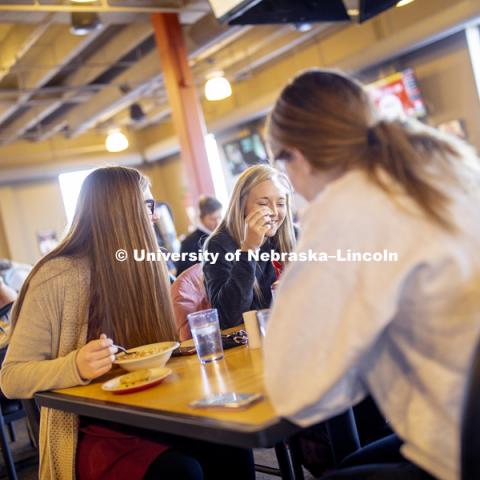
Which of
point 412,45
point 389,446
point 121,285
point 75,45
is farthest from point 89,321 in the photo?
point 412,45

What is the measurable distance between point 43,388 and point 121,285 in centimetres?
33

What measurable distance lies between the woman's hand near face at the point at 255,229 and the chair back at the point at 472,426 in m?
1.39

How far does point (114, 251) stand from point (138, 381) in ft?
1.29

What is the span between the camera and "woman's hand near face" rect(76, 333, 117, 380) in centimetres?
147

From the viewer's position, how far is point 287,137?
1058 millimetres

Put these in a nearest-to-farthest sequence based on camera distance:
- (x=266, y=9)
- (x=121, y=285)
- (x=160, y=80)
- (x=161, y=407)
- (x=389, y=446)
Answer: (x=161, y=407), (x=389, y=446), (x=121, y=285), (x=266, y=9), (x=160, y=80)

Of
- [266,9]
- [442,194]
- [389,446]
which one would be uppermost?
[266,9]

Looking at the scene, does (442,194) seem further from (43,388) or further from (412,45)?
(412,45)

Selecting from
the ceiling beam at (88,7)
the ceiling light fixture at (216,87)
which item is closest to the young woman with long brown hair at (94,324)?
the ceiling beam at (88,7)

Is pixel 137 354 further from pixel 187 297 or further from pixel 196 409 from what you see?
pixel 187 297

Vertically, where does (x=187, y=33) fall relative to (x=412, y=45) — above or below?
above

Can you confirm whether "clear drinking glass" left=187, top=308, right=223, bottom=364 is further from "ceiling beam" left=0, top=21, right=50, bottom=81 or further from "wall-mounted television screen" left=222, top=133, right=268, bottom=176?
"wall-mounted television screen" left=222, top=133, right=268, bottom=176
